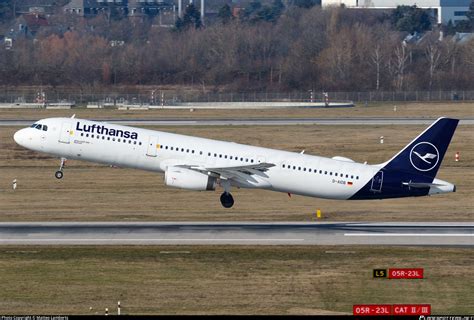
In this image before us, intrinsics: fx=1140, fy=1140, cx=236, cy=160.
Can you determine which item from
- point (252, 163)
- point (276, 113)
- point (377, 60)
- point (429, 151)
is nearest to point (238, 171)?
point (252, 163)

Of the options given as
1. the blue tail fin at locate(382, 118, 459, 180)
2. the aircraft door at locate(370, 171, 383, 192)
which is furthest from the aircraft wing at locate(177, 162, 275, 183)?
the blue tail fin at locate(382, 118, 459, 180)

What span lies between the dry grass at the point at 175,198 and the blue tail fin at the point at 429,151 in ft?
13.2

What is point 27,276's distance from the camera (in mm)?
52688

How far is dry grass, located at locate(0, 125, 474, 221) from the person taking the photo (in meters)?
71.9

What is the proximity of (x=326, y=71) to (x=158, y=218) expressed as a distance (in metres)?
116

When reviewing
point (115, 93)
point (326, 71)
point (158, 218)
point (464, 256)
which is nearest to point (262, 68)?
point (326, 71)

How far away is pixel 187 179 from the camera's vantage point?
221 ft

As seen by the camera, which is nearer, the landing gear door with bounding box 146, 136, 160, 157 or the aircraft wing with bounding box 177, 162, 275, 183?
the aircraft wing with bounding box 177, 162, 275, 183

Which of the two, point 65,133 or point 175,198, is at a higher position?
point 65,133

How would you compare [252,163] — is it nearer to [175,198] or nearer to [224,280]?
[175,198]

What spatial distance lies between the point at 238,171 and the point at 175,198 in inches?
473

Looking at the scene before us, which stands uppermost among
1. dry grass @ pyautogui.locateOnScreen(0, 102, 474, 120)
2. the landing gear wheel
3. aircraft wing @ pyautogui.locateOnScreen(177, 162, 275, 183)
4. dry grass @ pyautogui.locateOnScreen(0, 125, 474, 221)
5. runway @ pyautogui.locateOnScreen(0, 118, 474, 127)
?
aircraft wing @ pyautogui.locateOnScreen(177, 162, 275, 183)

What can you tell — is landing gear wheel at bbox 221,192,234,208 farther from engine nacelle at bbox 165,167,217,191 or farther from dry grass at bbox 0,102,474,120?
dry grass at bbox 0,102,474,120

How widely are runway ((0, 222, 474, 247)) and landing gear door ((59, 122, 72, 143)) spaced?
522 centimetres
